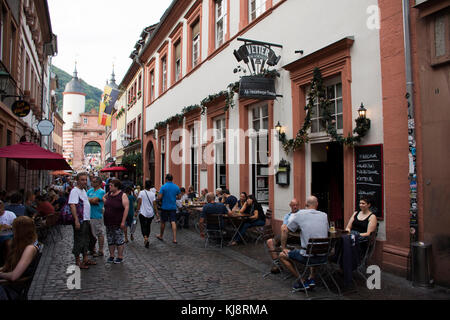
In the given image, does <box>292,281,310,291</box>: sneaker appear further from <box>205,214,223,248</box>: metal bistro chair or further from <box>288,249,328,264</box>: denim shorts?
<box>205,214,223,248</box>: metal bistro chair

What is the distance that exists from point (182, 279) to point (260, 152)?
550cm

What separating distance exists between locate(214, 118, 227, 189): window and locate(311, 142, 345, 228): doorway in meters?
4.65

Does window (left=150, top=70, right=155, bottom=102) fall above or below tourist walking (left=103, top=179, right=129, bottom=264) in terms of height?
above

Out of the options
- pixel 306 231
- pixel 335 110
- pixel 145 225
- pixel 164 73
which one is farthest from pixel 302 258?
pixel 164 73

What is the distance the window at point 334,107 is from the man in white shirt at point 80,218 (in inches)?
197

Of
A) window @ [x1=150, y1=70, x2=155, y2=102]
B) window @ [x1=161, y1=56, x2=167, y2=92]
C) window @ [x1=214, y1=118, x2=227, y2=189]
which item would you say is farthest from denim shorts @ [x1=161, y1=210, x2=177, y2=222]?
window @ [x1=150, y1=70, x2=155, y2=102]

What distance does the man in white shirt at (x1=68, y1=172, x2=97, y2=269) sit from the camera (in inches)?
254

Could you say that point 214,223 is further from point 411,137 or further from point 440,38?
point 440,38

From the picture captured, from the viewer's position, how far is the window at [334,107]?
769 cm

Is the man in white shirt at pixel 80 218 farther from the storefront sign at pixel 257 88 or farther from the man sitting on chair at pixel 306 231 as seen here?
the storefront sign at pixel 257 88

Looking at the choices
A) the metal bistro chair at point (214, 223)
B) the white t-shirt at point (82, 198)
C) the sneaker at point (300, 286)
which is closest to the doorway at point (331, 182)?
the metal bistro chair at point (214, 223)

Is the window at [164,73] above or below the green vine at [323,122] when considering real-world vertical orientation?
above

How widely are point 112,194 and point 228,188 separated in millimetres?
5842

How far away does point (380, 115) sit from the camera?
20.9 feet
